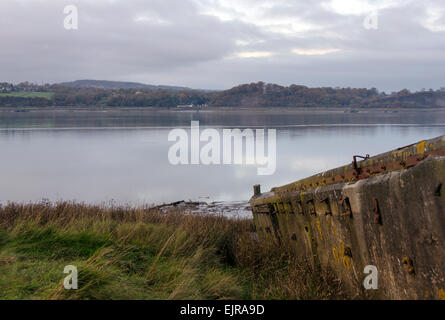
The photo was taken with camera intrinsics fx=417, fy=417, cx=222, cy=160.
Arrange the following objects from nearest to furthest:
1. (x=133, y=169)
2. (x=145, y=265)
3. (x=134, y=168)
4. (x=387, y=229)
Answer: (x=387, y=229) → (x=145, y=265) → (x=133, y=169) → (x=134, y=168)

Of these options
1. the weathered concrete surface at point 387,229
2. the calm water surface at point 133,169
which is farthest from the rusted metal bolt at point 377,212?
the calm water surface at point 133,169

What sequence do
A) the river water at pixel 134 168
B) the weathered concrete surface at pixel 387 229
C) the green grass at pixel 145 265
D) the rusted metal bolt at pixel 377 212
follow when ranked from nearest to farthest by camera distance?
the weathered concrete surface at pixel 387 229 < the rusted metal bolt at pixel 377 212 < the green grass at pixel 145 265 < the river water at pixel 134 168

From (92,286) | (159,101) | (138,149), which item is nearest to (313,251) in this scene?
(92,286)

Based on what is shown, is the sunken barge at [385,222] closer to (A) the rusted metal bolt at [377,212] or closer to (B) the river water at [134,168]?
(A) the rusted metal bolt at [377,212]

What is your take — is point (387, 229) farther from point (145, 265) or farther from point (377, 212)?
point (145, 265)

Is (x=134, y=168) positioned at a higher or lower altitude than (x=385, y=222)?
lower

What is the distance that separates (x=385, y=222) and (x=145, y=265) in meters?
3.49

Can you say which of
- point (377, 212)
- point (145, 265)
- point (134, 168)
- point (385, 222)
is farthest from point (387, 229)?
point (134, 168)

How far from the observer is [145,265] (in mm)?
5957

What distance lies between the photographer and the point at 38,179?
1035 inches

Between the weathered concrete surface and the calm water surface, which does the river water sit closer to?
the calm water surface

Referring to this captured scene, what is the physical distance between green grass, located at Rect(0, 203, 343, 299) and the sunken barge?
1.41 ft

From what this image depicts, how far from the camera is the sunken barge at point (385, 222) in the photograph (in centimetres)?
321
